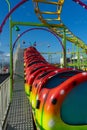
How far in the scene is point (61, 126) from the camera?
3320 mm

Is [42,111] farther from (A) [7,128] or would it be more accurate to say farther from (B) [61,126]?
(A) [7,128]

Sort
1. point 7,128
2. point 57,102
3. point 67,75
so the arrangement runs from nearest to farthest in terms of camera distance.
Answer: point 57,102
point 67,75
point 7,128

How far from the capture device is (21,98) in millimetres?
9555

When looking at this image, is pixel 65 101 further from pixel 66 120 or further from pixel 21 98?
pixel 21 98

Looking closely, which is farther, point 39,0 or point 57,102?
point 39,0

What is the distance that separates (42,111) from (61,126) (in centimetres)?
29

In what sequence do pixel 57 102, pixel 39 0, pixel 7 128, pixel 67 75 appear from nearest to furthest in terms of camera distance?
pixel 57 102 < pixel 67 75 < pixel 7 128 < pixel 39 0

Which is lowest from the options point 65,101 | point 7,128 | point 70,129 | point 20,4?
point 7,128

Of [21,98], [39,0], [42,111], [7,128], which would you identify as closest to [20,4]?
[21,98]

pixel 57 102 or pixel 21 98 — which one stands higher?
pixel 57 102

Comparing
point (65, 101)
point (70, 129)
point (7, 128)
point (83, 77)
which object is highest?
point (83, 77)

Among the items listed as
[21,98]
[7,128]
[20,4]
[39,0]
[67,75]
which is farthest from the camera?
[39,0]

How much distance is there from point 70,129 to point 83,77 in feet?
2.04

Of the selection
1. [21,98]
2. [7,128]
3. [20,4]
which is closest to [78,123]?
[7,128]
